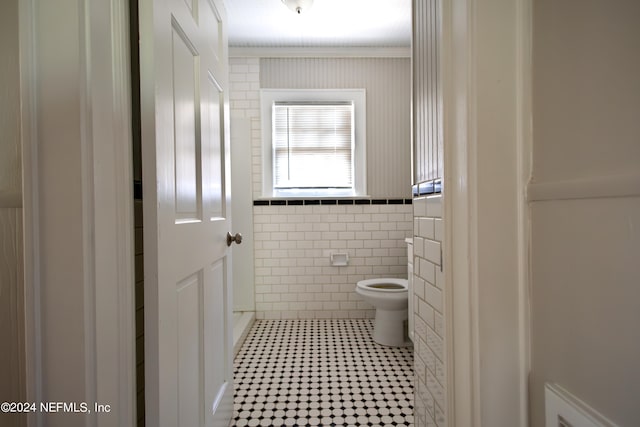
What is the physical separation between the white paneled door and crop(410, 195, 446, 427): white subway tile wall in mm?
765

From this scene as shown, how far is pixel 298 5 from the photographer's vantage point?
7.04 ft

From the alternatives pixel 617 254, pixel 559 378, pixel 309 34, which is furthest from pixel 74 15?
pixel 309 34

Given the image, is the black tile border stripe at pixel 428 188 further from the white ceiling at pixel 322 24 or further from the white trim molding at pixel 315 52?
the white trim molding at pixel 315 52

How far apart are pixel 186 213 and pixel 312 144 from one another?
85.6 inches

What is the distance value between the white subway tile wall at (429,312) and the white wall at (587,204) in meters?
0.28

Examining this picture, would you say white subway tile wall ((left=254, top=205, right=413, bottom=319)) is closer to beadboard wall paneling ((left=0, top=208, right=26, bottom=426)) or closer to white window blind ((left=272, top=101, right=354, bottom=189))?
white window blind ((left=272, top=101, right=354, bottom=189))

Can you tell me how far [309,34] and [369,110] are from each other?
89 centimetres

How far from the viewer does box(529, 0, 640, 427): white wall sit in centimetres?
44

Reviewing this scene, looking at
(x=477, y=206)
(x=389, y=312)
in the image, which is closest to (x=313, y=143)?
(x=389, y=312)

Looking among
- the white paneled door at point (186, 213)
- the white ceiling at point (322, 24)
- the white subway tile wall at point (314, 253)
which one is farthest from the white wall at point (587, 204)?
the white subway tile wall at point (314, 253)

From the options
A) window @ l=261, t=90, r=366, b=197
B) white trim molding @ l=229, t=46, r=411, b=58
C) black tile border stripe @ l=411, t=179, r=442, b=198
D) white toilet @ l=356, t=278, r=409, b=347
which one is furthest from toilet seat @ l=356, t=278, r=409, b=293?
white trim molding @ l=229, t=46, r=411, b=58

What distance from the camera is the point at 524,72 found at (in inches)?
24.2

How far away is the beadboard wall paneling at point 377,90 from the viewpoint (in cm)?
292

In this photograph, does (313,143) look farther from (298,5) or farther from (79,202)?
(79,202)
